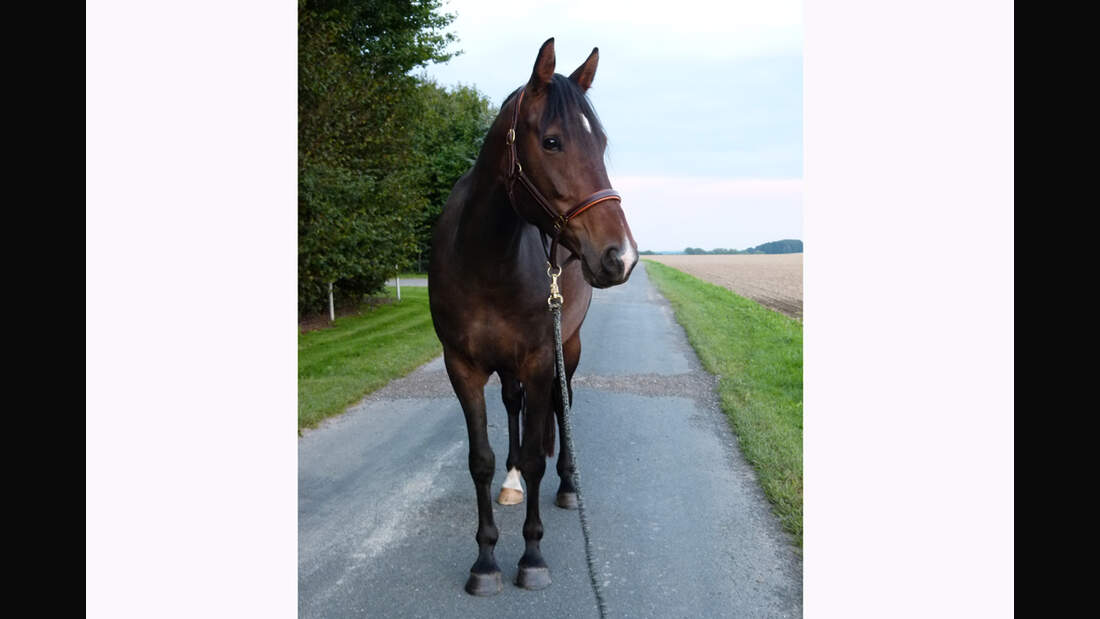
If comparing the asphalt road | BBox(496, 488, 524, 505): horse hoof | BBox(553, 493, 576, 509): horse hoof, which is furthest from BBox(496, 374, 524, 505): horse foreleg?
BBox(553, 493, 576, 509): horse hoof

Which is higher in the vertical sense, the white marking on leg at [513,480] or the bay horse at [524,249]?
the bay horse at [524,249]

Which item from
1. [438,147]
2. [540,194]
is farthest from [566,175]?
[438,147]

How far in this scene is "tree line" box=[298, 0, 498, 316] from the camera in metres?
9.03

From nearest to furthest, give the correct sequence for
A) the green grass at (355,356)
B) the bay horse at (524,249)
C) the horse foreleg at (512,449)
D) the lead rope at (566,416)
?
the bay horse at (524,249)
the lead rope at (566,416)
the horse foreleg at (512,449)
the green grass at (355,356)

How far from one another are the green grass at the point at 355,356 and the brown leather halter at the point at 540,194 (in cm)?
382

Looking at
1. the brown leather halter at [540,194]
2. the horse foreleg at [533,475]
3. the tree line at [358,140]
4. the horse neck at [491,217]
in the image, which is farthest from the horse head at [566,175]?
the tree line at [358,140]

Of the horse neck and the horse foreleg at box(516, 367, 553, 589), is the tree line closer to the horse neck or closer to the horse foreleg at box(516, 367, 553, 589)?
the horse neck

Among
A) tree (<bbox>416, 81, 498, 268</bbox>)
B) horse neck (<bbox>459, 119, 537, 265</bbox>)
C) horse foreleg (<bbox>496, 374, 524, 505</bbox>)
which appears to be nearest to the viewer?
horse neck (<bbox>459, 119, 537, 265</bbox>)

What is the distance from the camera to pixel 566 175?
2.41 m

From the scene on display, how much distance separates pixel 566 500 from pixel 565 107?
2527mm

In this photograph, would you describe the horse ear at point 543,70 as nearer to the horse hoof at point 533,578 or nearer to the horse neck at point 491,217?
the horse neck at point 491,217

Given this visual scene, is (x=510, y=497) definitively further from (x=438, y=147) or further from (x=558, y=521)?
(x=438, y=147)

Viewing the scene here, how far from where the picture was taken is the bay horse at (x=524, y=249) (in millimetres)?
2383

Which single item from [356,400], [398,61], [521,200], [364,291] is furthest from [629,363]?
[398,61]
